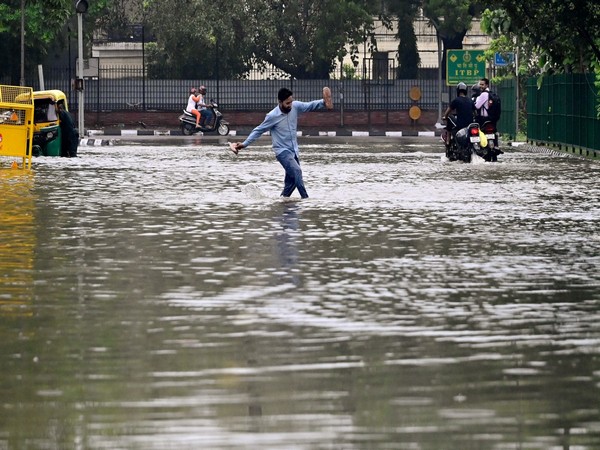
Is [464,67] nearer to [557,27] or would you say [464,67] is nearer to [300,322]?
[557,27]

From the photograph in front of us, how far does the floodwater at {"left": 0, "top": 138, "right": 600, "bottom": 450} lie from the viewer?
23.5ft

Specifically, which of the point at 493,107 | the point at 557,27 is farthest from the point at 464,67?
the point at 493,107

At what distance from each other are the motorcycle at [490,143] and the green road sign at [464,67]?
2605 centimetres

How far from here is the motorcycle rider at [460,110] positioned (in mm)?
33812

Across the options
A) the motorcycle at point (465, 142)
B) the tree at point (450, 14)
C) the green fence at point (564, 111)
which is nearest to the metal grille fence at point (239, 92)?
the tree at point (450, 14)

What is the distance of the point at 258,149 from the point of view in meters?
44.0

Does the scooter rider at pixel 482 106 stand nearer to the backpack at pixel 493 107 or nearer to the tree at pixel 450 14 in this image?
the backpack at pixel 493 107

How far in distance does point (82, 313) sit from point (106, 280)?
1.96 metres

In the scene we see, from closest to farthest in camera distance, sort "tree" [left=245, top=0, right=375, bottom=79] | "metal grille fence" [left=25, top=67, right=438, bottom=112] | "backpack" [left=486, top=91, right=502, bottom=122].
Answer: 1. "backpack" [left=486, top=91, right=502, bottom=122]
2. "metal grille fence" [left=25, top=67, right=438, bottom=112]
3. "tree" [left=245, top=0, right=375, bottom=79]

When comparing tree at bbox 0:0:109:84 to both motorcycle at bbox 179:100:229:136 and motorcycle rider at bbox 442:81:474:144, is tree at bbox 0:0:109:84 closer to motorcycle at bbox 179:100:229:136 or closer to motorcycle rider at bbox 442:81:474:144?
motorcycle at bbox 179:100:229:136

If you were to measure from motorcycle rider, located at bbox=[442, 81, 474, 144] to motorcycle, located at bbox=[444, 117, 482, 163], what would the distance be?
3.6 inches

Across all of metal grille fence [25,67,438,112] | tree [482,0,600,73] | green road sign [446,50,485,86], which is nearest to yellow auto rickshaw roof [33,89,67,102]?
tree [482,0,600,73]

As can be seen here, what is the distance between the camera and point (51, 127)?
3638cm

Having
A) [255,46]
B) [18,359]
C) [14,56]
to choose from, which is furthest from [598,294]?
[255,46]
